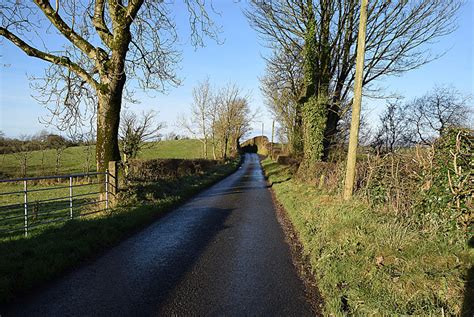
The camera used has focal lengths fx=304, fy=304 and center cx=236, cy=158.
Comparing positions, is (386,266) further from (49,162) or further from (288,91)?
(49,162)

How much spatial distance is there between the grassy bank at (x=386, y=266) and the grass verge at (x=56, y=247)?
14.2 ft

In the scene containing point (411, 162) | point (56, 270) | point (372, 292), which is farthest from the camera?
point (411, 162)

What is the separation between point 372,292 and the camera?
4105 millimetres

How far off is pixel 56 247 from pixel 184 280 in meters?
2.74

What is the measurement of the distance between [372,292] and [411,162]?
4.85 m

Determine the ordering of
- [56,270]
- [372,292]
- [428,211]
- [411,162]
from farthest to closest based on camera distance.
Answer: [411,162] < [428,211] < [56,270] < [372,292]

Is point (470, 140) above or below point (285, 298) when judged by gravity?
above

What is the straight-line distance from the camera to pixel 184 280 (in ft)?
15.9

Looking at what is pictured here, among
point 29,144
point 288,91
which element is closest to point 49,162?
point 29,144

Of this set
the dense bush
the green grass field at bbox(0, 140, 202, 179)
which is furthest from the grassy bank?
the green grass field at bbox(0, 140, 202, 179)

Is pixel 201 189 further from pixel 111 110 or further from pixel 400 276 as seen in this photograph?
pixel 400 276

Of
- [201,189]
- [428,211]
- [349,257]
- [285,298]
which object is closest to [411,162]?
[428,211]

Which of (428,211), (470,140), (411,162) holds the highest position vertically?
(470,140)

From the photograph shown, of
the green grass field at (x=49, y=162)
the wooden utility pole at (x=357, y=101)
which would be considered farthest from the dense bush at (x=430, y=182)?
the green grass field at (x=49, y=162)
